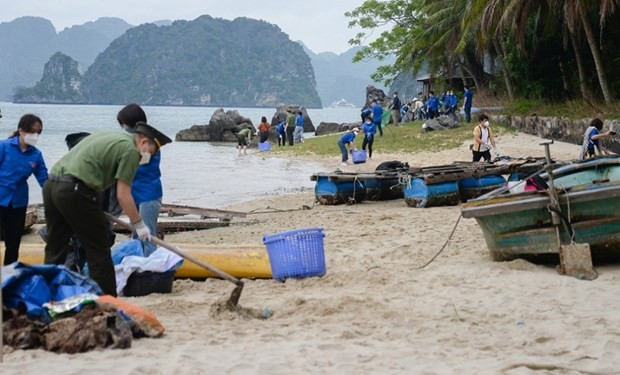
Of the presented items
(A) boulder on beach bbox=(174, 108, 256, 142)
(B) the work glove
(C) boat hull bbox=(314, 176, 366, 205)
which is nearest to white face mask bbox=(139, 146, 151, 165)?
(B) the work glove

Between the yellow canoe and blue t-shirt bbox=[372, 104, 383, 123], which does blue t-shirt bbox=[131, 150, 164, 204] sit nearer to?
the yellow canoe

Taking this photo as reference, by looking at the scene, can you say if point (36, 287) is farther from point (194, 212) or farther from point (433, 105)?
point (433, 105)

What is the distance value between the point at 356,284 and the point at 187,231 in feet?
19.1

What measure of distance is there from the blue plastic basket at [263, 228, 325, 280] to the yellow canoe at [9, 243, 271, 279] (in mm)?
247

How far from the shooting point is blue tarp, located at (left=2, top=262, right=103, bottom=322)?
522cm

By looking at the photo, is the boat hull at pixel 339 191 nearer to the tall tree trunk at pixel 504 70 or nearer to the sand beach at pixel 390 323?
the sand beach at pixel 390 323

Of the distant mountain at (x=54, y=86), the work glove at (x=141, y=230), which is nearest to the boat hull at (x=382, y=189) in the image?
the work glove at (x=141, y=230)

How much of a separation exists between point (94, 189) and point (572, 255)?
182 inches

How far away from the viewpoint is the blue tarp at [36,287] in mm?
5223

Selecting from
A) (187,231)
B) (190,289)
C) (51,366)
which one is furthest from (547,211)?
(187,231)

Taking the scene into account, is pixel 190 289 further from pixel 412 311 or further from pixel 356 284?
pixel 412 311

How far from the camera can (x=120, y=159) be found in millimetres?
5820

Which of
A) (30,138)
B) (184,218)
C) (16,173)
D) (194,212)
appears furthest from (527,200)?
(184,218)

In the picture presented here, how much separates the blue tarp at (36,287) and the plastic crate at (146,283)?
1.79 meters
